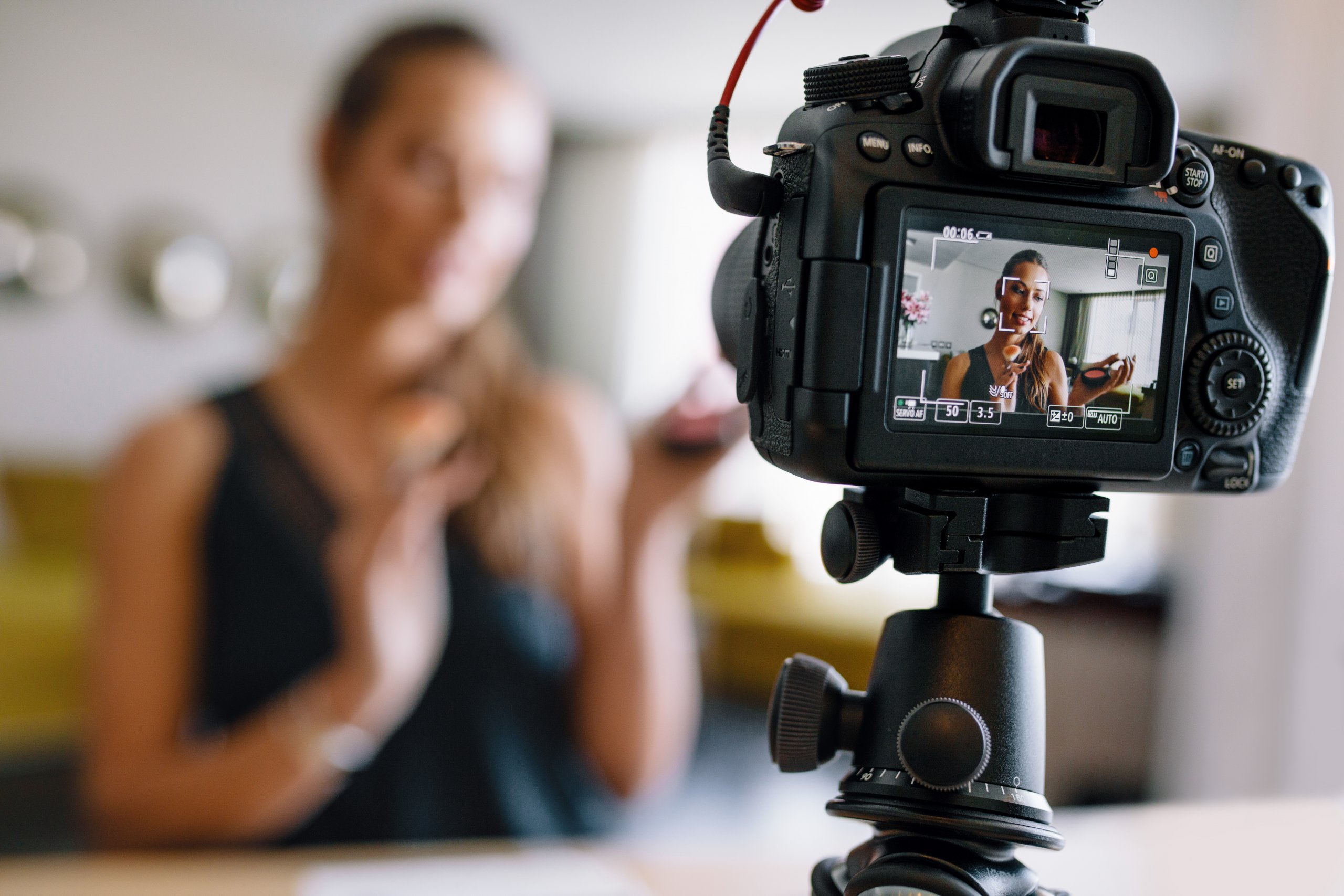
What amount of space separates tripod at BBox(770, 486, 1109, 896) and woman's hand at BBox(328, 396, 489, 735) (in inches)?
52.2

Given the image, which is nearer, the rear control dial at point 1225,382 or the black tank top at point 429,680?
the rear control dial at point 1225,382

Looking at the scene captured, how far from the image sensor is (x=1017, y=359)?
1.42ft

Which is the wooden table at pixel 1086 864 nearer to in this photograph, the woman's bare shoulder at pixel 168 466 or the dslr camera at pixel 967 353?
the dslr camera at pixel 967 353

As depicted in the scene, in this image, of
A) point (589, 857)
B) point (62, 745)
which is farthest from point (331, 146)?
point (62, 745)

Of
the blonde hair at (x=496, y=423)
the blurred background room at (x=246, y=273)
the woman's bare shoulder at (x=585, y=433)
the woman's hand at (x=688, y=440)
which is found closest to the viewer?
the woman's hand at (x=688, y=440)

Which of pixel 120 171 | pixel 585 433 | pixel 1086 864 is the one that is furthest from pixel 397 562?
pixel 120 171

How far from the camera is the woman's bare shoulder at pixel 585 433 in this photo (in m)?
2.30

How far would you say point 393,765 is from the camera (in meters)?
1.97

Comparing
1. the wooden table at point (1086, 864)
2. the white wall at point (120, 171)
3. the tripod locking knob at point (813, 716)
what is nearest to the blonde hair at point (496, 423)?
the wooden table at point (1086, 864)

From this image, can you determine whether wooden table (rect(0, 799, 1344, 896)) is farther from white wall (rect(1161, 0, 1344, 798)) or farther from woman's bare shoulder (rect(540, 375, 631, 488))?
woman's bare shoulder (rect(540, 375, 631, 488))

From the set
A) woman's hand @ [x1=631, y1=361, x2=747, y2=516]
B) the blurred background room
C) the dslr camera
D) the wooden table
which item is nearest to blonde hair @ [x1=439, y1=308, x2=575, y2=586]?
woman's hand @ [x1=631, y1=361, x2=747, y2=516]

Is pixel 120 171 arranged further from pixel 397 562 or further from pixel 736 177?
pixel 736 177

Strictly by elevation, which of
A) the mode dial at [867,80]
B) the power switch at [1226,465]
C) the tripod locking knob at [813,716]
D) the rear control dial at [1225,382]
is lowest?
the tripod locking knob at [813,716]

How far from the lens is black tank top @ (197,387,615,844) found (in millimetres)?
1809
